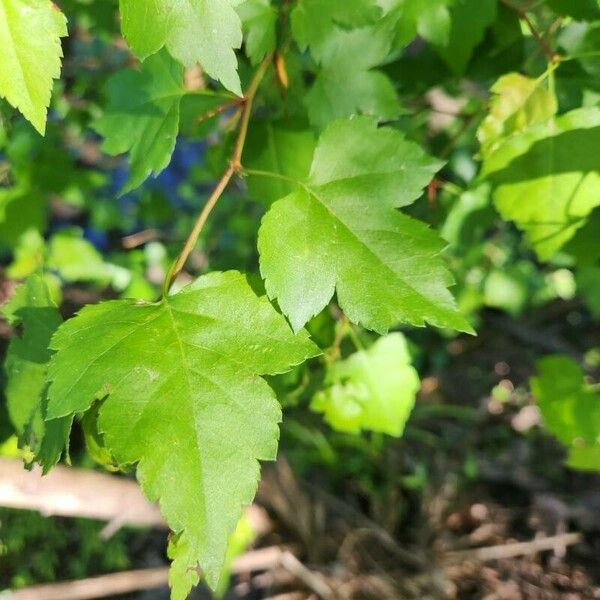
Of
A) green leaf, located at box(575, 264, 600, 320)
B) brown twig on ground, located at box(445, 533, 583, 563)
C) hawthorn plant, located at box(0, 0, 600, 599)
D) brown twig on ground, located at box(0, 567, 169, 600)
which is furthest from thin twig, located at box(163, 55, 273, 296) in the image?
brown twig on ground, located at box(445, 533, 583, 563)

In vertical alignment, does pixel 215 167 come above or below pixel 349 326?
above

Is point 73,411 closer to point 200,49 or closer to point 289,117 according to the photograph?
point 200,49

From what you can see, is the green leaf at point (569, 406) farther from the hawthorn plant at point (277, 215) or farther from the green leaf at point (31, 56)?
the green leaf at point (31, 56)

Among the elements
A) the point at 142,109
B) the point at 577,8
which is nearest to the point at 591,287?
the point at 577,8

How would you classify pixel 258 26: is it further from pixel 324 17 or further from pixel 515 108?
pixel 515 108

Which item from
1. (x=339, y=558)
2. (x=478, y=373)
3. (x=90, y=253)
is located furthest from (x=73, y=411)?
(x=478, y=373)

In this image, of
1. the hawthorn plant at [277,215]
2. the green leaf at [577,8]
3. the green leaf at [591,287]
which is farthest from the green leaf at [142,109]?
the green leaf at [591,287]
